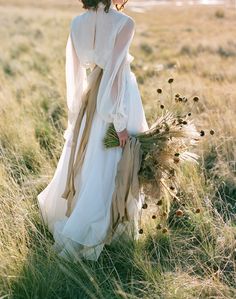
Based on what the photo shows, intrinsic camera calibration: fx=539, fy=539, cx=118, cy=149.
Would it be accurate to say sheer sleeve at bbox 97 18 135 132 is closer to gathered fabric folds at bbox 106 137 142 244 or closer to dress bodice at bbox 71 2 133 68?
dress bodice at bbox 71 2 133 68

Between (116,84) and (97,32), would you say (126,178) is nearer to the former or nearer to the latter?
(116,84)

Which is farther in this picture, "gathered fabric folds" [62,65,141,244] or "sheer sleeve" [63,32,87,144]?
"sheer sleeve" [63,32,87,144]

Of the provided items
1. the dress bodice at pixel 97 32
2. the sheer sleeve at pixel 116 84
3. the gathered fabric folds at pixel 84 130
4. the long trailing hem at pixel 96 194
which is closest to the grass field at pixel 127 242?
the long trailing hem at pixel 96 194

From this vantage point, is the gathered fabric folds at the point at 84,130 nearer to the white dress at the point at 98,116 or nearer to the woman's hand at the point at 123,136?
the white dress at the point at 98,116

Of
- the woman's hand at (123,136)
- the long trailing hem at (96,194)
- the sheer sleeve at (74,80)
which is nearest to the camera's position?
the woman's hand at (123,136)

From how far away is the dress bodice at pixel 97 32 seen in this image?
359 centimetres

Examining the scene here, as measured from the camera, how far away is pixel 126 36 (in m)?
3.61

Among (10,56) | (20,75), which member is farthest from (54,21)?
(20,75)

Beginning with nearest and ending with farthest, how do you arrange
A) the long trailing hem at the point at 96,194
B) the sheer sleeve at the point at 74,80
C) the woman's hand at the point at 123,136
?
1. the woman's hand at the point at 123,136
2. the long trailing hem at the point at 96,194
3. the sheer sleeve at the point at 74,80

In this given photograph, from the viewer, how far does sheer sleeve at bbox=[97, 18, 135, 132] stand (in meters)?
3.62

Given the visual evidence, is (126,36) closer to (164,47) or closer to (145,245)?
(145,245)

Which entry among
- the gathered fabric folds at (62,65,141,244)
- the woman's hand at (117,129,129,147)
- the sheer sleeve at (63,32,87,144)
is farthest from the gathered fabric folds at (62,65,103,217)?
the woman's hand at (117,129,129,147)

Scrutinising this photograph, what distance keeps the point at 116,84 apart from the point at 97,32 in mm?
375

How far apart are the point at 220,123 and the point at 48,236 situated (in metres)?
2.99
